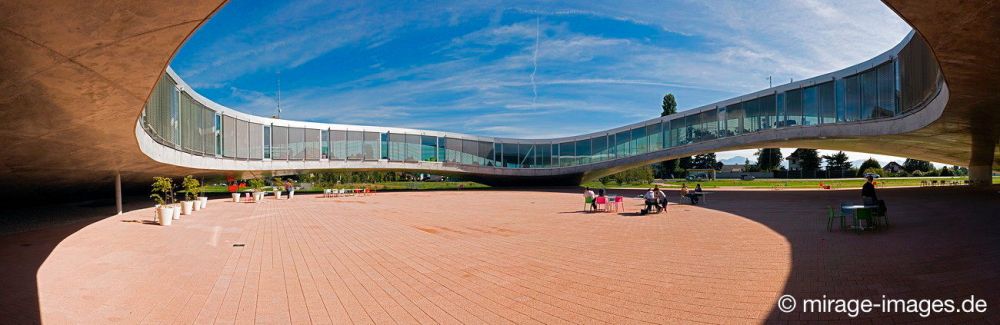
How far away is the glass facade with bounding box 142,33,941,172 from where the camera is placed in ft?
58.5

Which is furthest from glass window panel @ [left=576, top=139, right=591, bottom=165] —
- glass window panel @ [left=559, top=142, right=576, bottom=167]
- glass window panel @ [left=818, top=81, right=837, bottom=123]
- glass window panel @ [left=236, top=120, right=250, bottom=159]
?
glass window panel @ [left=236, top=120, right=250, bottom=159]

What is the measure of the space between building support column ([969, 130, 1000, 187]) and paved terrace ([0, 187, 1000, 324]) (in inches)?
350

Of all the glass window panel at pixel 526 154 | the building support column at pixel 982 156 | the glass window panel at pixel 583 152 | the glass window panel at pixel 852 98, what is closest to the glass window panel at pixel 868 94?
the glass window panel at pixel 852 98

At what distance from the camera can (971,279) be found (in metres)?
5.84

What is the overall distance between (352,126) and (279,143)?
701 cm

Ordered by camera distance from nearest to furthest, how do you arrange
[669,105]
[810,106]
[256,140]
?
[810,106] < [256,140] < [669,105]

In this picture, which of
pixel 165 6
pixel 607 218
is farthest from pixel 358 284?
pixel 607 218

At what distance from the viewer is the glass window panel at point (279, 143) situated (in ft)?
118

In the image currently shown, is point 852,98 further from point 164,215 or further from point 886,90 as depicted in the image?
point 164,215

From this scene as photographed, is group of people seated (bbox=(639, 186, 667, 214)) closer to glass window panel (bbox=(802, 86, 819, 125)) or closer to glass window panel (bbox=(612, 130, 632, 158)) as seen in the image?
glass window panel (bbox=(802, 86, 819, 125))

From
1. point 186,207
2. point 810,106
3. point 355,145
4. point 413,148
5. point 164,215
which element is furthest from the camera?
point 413,148

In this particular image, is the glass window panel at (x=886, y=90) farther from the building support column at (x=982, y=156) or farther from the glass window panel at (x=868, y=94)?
the building support column at (x=982, y=156)

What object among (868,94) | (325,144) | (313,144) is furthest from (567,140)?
(868,94)

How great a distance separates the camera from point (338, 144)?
41375 millimetres
